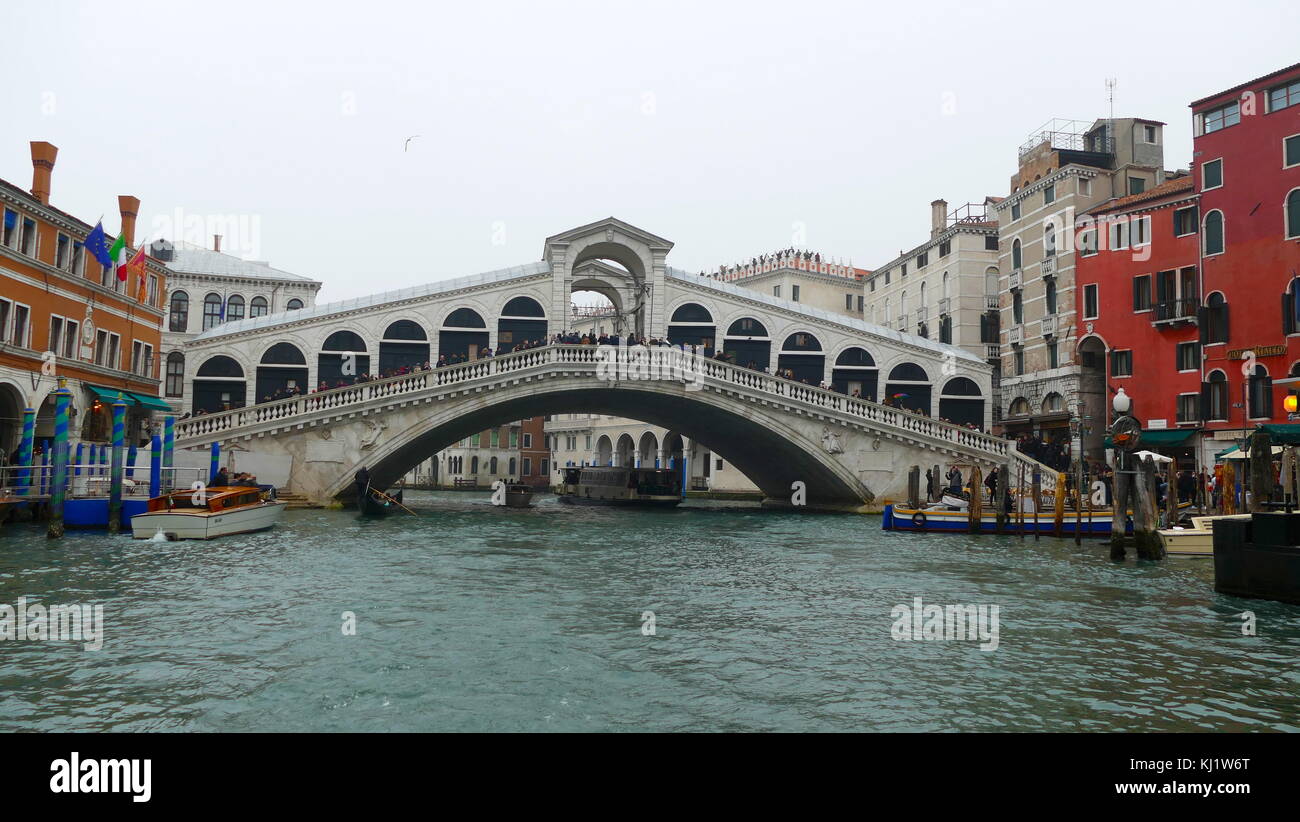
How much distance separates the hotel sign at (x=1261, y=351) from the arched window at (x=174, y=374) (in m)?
35.3

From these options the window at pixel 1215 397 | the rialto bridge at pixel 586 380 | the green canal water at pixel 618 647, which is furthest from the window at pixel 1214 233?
the green canal water at pixel 618 647

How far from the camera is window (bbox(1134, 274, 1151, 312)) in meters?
29.0

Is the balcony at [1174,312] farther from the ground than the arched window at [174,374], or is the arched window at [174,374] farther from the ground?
the balcony at [1174,312]

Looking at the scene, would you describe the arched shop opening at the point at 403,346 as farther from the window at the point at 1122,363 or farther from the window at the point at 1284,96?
the window at the point at 1284,96

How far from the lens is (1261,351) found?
25.2 meters

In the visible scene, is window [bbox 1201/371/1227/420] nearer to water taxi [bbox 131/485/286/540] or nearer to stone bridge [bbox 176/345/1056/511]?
stone bridge [bbox 176/345/1056/511]

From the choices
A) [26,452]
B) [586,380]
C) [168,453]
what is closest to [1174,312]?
[586,380]

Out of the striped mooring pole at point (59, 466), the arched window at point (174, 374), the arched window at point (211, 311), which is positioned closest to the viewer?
the striped mooring pole at point (59, 466)

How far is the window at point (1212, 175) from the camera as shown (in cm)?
2677

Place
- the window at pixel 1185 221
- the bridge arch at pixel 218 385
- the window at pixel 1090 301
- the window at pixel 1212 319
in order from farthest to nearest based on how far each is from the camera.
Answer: the window at pixel 1090 301, the bridge arch at pixel 218 385, the window at pixel 1185 221, the window at pixel 1212 319

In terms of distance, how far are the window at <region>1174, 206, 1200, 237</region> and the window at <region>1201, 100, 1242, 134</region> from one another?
235 centimetres

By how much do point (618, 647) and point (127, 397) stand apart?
23.8 metres
